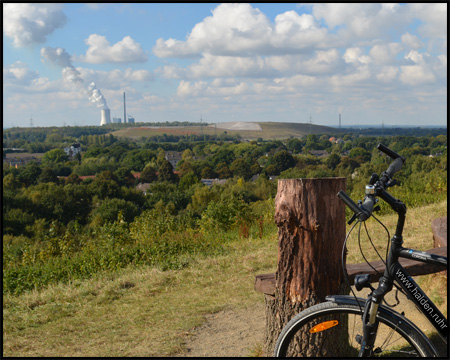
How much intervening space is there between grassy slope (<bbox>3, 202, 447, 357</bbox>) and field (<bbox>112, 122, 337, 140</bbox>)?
119 meters

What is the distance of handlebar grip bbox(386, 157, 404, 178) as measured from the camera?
243 cm

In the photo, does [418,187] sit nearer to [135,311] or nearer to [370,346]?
[135,311]

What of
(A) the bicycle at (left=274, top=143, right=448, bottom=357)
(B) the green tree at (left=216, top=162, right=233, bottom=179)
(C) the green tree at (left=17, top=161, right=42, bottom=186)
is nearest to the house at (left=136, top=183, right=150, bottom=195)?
(B) the green tree at (left=216, top=162, right=233, bottom=179)

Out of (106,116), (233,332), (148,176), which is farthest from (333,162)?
(106,116)

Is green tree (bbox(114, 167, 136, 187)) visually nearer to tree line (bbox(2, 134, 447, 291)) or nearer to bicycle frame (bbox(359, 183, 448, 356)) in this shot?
tree line (bbox(2, 134, 447, 291))

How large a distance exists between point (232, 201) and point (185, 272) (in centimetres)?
450

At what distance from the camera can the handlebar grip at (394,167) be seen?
7.97 ft

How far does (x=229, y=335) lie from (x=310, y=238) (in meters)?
1.78

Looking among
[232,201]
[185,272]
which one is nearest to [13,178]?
[232,201]

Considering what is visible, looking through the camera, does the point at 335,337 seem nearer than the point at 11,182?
Yes

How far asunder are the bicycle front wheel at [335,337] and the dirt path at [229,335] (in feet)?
2.50

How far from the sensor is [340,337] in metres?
3.28

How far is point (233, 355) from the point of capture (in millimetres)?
4031

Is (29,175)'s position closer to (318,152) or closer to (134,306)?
(318,152)
